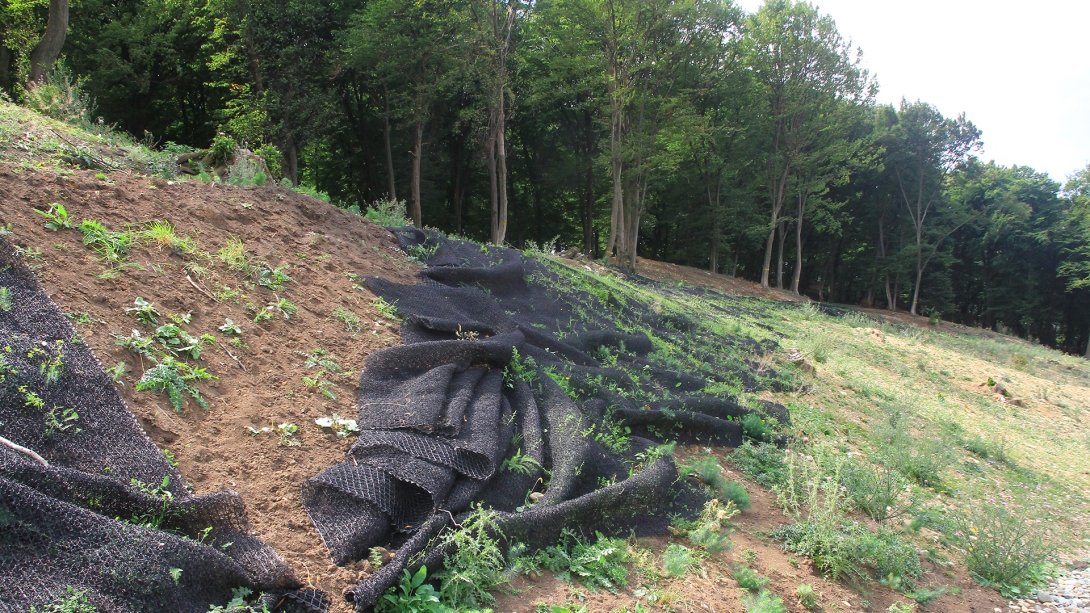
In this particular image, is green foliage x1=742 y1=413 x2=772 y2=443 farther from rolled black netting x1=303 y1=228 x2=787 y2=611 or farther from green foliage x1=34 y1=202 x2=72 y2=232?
green foliage x1=34 y1=202 x2=72 y2=232

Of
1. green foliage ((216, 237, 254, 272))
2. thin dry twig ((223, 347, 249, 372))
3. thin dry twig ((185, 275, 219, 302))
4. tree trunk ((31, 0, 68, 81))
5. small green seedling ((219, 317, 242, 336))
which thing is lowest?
thin dry twig ((223, 347, 249, 372))

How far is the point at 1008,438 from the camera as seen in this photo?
8211 millimetres

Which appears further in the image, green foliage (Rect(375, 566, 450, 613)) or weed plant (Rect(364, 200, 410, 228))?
weed plant (Rect(364, 200, 410, 228))

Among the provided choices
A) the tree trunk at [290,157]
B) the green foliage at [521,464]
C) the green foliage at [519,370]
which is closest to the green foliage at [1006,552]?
the green foliage at [521,464]

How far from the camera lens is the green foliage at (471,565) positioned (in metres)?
2.59

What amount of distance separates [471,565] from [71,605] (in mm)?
1386

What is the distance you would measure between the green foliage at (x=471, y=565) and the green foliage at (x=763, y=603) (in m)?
1.26

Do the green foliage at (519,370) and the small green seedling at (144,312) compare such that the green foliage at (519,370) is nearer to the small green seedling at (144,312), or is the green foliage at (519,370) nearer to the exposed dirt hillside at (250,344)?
the exposed dirt hillside at (250,344)

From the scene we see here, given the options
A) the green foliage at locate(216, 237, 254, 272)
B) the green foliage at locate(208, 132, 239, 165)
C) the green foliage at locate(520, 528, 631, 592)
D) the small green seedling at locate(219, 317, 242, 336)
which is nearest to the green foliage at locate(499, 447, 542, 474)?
the green foliage at locate(520, 528, 631, 592)

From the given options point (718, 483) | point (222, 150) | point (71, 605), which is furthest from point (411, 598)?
point (222, 150)

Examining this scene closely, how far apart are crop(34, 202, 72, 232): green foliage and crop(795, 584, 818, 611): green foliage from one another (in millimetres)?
4946

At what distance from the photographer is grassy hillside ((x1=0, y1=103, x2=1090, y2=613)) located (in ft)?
10.2

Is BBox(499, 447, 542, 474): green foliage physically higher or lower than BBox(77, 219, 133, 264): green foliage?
lower

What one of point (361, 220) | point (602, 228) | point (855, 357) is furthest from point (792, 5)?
point (361, 220)
